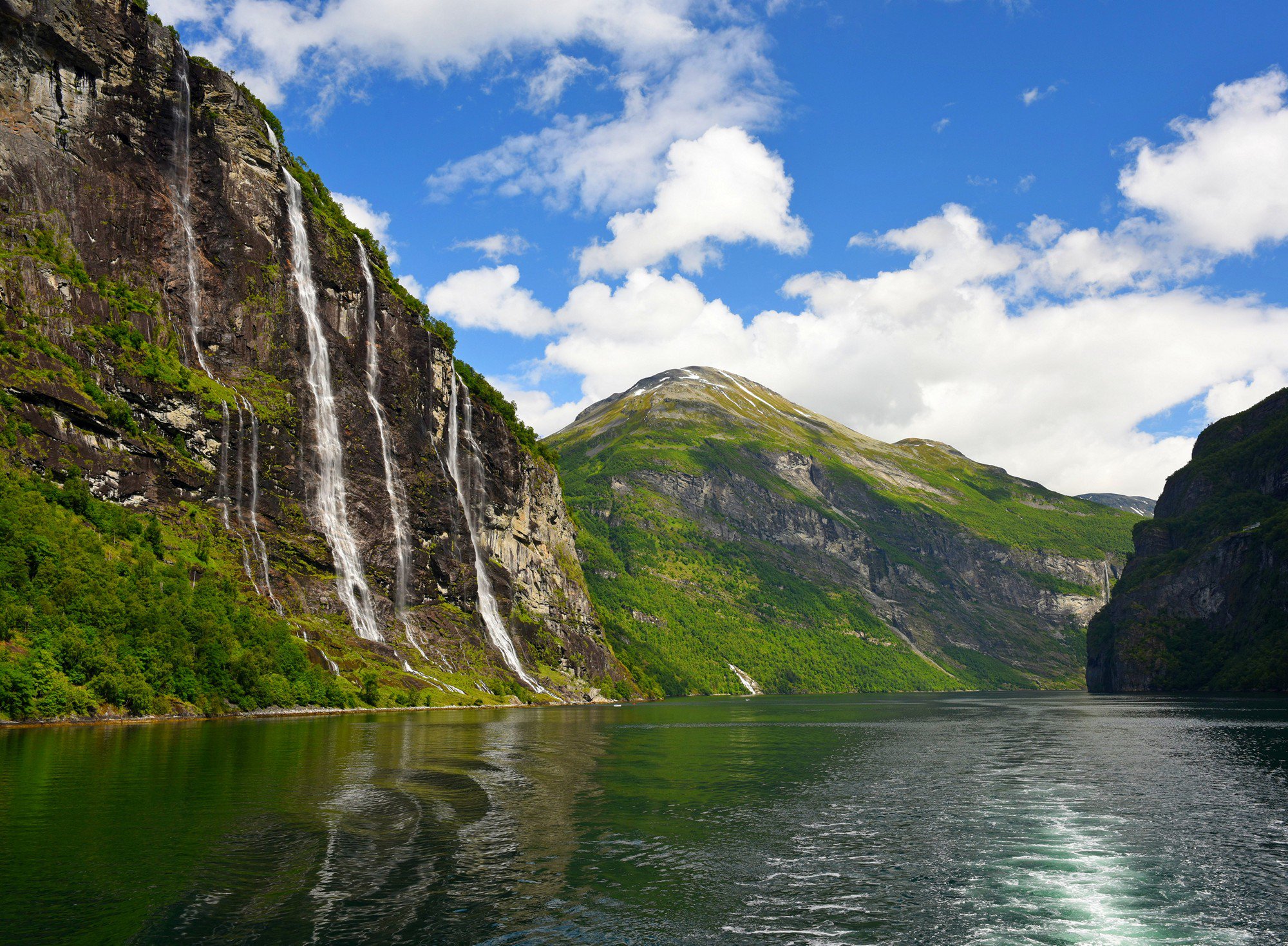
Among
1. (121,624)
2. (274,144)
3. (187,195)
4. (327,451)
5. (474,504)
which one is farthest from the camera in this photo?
(474,504)

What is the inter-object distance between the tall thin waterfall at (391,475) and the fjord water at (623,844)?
57.1 metres

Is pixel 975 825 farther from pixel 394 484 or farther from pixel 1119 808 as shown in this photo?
pixel 394 484

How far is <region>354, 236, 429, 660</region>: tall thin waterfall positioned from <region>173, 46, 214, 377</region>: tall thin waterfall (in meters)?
23.1

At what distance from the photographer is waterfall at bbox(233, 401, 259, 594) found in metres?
94.2

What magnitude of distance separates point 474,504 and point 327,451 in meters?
29.0

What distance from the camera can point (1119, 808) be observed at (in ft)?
111

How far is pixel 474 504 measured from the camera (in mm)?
135375

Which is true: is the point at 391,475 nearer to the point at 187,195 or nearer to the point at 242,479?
the point at 242,479

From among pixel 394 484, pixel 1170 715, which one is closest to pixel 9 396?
pixel 394 484

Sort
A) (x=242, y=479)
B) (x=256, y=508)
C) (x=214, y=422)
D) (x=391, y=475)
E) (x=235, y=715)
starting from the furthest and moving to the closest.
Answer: (x=391, y=475) → (x=256, y=508) → (x=242, y=479) → (x=214, y=422) → (x=235, y=715)

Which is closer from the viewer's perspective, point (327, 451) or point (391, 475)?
point (327, 451)

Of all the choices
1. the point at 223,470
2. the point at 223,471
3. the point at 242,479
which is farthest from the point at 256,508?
the point at 223,470

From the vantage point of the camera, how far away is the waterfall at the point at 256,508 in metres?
93.4

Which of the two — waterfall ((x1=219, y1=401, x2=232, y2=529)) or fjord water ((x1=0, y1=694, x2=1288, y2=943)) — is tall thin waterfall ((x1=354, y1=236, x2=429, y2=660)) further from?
fjord water ((x1=0, y1=694, x2=1288, y2=943))
